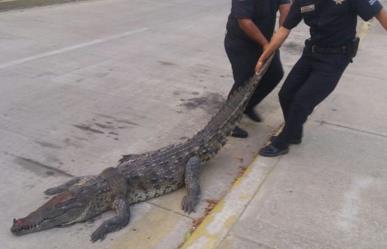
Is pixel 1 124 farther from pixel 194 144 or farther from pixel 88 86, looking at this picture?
pixel 194 144

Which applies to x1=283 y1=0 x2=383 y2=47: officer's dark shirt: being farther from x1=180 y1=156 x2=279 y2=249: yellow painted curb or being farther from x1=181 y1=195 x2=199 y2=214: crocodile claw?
x1=181 y1=195 x2=199 y2=214: crocodile claw

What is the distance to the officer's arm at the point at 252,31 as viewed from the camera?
5715 millimetres

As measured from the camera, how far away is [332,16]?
16.9 feet

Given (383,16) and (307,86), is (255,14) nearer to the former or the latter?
(307,86)

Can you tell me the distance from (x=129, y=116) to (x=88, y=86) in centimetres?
133

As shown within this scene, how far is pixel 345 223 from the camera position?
4.46 meters

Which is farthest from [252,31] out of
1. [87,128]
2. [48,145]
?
[48,145]

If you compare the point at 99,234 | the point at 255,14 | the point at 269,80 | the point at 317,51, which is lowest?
the point at 99,234

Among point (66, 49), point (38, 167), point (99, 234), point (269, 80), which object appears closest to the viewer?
point (99, 234)

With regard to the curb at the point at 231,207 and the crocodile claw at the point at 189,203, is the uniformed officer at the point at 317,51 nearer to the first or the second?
the curb at the point at 231,207

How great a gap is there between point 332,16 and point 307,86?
2.39ft

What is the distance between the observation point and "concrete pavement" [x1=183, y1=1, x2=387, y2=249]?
4.21 meters

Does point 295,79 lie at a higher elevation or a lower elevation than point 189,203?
higher

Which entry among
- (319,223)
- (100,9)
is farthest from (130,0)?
(319,223)
